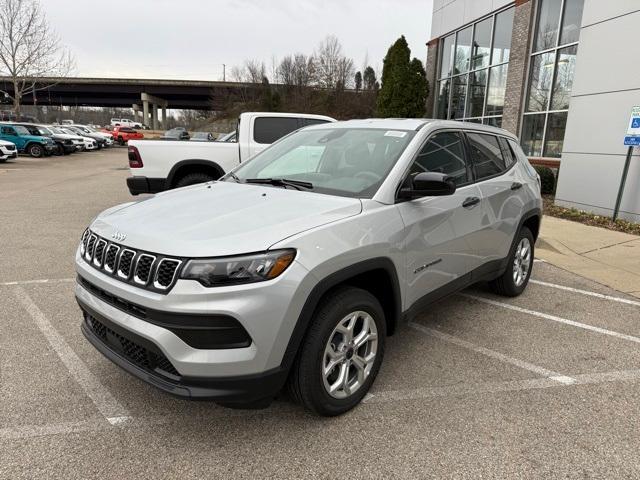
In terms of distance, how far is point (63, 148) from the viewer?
91.1 feet

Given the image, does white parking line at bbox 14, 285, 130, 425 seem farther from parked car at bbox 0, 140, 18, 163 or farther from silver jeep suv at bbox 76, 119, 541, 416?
parked car at bbox 0, 140, 18, 163

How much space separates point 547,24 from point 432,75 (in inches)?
291

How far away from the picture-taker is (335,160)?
3594mm

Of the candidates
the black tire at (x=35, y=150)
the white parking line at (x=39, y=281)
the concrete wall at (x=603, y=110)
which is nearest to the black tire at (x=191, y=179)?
the white parking line at (x=39, y=281)

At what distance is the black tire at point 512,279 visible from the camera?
4664mm

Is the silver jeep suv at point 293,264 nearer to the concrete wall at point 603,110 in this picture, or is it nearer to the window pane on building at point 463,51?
the concrete wall at point 603,110

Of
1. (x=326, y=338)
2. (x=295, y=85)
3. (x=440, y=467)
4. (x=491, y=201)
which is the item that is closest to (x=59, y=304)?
(x=326, y=338)

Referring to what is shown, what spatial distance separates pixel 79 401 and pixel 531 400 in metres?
2.86

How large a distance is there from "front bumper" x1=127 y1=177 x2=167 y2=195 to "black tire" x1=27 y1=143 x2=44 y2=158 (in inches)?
828

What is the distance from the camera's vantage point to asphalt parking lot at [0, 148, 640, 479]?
245cm

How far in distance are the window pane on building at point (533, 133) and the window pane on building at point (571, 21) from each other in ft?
6.76

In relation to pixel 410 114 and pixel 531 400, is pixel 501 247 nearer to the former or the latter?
pixel 531 400

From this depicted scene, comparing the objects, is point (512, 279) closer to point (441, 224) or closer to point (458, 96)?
point (441, 224)

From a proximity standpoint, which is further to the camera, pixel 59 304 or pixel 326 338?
pixel 59 304
